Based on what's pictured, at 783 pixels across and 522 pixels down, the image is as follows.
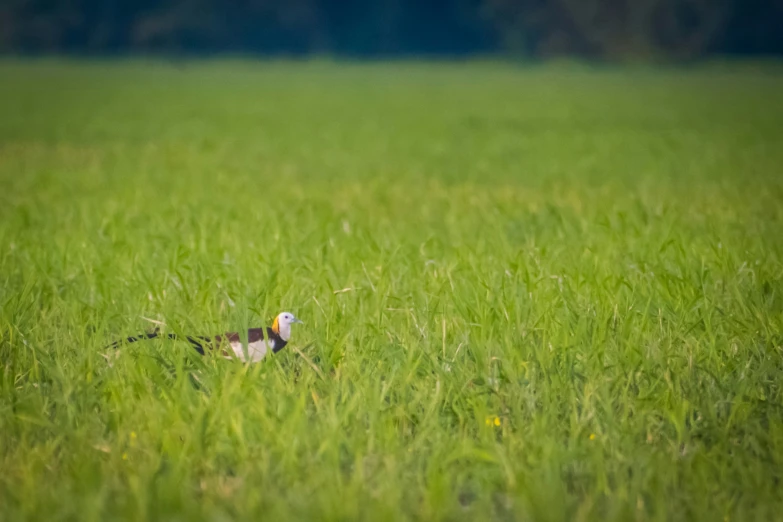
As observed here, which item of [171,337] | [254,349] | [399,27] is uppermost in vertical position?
[254,349]

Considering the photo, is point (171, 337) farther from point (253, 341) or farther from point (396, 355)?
point (396, 355)

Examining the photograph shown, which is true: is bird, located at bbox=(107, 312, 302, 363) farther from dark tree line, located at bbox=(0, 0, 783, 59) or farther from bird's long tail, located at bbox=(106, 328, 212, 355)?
dark tree line, located at bbox=(0, 0, 783, 59)

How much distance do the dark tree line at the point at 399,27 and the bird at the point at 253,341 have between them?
223 ft

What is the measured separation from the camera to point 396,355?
3574 mm

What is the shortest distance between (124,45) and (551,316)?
76137 millimetres

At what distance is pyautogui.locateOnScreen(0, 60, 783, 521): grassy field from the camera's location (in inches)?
100

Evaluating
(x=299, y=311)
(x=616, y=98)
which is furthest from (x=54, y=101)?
(x=299, y=311)

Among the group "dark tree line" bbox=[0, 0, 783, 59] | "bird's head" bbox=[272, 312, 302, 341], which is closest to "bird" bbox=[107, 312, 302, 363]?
"bird's head" bbox=[272, 312, 302, 341]

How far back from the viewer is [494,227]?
267 inches

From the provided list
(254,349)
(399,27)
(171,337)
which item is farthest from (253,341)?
(399,27)

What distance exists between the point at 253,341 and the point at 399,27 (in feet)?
267

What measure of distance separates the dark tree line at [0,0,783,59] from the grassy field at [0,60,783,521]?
2471 inches

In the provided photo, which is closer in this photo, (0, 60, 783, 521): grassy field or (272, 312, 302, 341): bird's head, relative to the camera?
(0, 60, 783, 521): grassy field

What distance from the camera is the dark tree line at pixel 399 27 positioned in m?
67.1
